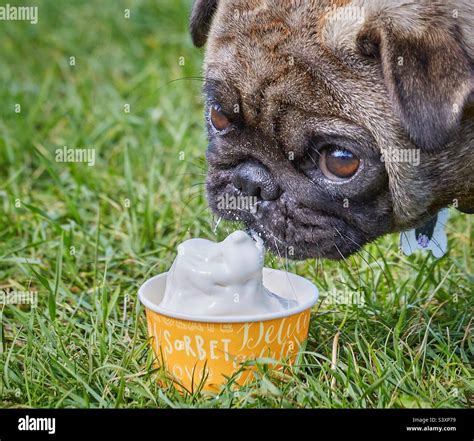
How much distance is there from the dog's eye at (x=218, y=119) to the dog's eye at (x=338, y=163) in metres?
0.46

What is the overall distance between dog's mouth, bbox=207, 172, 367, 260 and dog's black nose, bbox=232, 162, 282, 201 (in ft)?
0.08

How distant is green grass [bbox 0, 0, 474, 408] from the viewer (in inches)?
138

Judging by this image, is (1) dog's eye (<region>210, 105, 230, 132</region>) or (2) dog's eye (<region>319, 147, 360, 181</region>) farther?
(1) dog's eye (<region>210, 105, 230, 132</region>)

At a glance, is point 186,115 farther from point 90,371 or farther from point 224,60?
point 90,371

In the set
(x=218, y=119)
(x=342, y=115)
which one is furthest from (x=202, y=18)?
(x=342, y=115)

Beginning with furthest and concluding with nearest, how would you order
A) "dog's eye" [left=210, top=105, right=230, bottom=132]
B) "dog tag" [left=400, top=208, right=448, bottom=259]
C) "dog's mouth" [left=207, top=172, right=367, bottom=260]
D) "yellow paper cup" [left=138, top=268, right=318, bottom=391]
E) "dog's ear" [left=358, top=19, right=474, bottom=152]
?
"dog tag" [left=400, top=208, right=448, bottom=259] → "dog's eye" [left=210, top=105, right=230, bottom=132] → "dog's mouth" [left=207, top=172, right=367, bottom=260] → "yellow paper cup" [left=138, top=268, right=318, bottom=391] → "dog's ear" [left=358, top=19, right=474, bottom=152]

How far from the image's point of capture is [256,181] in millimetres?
3691

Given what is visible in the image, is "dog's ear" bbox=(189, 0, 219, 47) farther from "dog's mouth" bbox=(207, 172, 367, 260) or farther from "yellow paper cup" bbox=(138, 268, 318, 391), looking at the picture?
"yellow paper cup" bbox=(138, 268, 318, 391)

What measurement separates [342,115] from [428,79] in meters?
0.38

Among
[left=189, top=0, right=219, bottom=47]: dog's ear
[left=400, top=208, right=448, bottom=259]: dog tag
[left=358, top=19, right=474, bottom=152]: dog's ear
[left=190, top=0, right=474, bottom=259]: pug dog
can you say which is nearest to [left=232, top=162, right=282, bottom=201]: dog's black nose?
[left=190, top=0, right=474, bottom=259]: pug dog

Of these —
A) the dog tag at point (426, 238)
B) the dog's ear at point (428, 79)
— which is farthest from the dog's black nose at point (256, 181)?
the dog tag at point (426, 238)

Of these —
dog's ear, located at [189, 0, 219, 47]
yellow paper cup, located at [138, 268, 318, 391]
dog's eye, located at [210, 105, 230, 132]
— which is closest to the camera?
yellow paper cup, located at [138, 268, 318, 391]

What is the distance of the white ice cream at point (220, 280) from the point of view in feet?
11.2

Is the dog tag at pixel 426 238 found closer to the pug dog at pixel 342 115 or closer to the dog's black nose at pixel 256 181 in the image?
the pug dog at pixel 342 115
